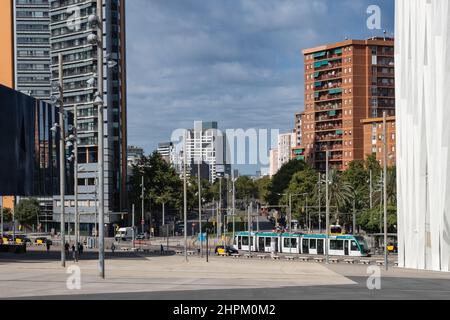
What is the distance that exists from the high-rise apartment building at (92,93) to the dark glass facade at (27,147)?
56.9 meters

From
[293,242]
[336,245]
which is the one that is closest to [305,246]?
→ [293,242]

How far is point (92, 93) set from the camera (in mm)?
131000

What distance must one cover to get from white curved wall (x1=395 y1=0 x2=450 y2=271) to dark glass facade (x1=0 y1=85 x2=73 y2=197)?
32118 mm

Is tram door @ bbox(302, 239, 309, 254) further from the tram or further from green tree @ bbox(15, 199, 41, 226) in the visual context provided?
green tree @ bbox(15, 199, 41, 226)

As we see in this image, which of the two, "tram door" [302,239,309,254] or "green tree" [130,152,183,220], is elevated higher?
"green tree" [130,152,183,220]

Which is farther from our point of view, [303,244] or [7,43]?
[7,43]

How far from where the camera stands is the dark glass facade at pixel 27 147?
60.1 meters

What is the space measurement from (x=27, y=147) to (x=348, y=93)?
10601 cm

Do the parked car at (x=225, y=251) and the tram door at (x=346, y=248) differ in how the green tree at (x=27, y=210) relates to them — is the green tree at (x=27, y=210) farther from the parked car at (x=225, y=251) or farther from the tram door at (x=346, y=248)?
the tram door at (x=346, y=248)

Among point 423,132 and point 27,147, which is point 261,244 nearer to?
point 27,147

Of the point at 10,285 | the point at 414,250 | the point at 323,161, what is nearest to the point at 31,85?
the point at 323,161

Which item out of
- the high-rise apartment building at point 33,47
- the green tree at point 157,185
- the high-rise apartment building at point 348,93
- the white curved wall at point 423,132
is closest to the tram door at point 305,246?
the white curved wall at point 423,132

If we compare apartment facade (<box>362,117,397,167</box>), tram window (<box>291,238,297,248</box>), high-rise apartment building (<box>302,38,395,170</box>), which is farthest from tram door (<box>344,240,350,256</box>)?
high-rise apartment building (<box>302,38,395,170</box>)

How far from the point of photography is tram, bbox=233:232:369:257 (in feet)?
237
